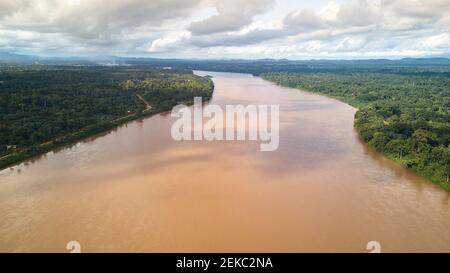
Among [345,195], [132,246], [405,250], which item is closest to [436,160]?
[345,195]

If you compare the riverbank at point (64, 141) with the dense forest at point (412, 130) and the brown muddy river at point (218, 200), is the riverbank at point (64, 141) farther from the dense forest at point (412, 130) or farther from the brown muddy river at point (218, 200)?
the dense forest at point (412, 130)

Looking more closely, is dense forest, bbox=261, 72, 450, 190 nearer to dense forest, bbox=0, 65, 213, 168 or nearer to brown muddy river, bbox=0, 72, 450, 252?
Result: brown muddy river, bbox=0, 72, 450, 252

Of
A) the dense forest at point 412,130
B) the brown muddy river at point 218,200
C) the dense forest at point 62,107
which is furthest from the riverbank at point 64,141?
the dense forest at point 412,130

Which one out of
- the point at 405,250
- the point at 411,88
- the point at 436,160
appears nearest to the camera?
the point at 405,250

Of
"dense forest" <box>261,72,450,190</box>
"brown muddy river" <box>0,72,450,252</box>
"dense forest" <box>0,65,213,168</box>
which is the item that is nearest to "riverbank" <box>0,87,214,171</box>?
"dense forest" <box>0,65,213,168</box>

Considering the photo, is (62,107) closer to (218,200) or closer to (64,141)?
(64,141)

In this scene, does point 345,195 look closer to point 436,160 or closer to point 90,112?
point 436,160

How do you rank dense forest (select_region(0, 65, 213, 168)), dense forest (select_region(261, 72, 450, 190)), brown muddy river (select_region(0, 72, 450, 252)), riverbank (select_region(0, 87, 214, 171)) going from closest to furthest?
brown muddy river (select_region(0, 72, 450, 252)), dense forest (select_region(261, 72, 450, 190)), riverbank (select_region(0, 87, 214, 171)), dense forest (select_region(0, 65, 213, 168))
